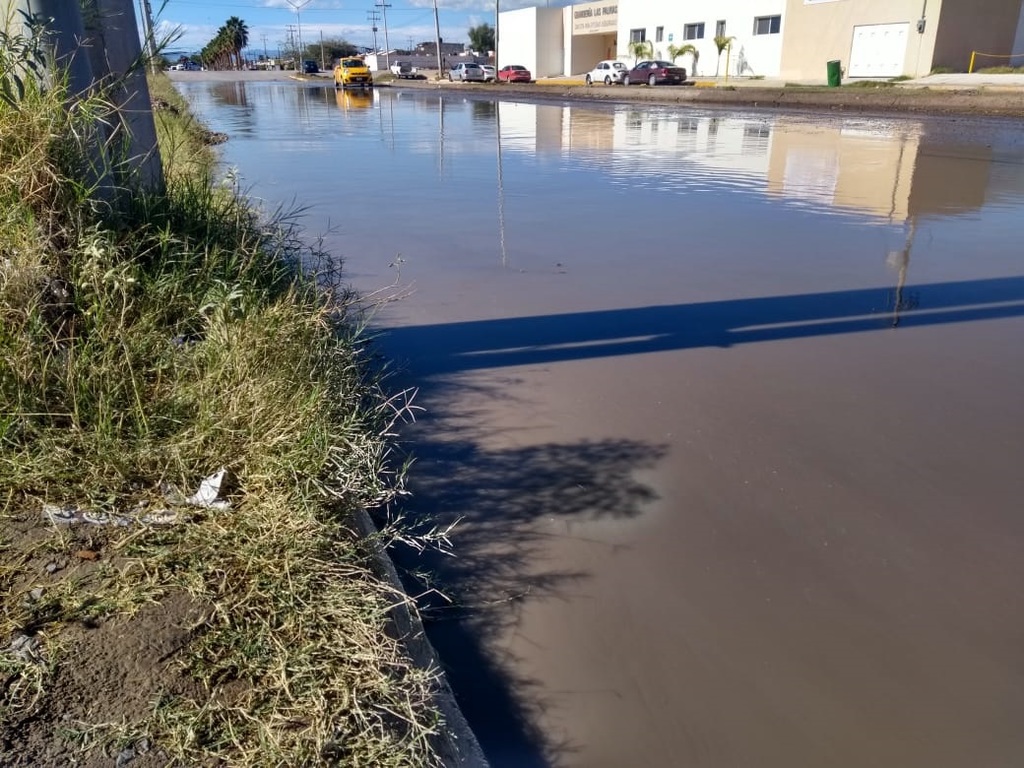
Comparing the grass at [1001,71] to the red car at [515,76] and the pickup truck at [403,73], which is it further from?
the pickup truck at [403,73]

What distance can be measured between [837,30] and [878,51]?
8.16 ft

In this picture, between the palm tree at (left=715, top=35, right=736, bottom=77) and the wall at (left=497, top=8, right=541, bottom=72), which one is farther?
the wall at (left=497, top=8, right=541, bottom=72)

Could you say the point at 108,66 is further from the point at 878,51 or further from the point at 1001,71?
the point at 878,51

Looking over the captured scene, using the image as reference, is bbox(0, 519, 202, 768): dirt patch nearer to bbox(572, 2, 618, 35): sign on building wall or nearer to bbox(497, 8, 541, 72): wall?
bbox(572, 2, 618, 35): sign on building wall

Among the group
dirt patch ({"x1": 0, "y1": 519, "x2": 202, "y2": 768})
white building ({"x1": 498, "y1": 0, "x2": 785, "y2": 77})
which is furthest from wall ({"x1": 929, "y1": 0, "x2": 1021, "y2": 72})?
dirt patch ({"x1": 0, "y1": 519, "x2": 202, "y2": 768})

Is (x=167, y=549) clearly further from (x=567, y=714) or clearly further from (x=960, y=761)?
(x=960, y=761)

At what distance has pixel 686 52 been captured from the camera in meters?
49.1

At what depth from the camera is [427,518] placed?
12.8ft

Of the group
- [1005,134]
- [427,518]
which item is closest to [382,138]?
[1005,134]

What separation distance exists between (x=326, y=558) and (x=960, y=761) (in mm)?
2318

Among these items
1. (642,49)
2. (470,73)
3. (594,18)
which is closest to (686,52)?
(642,49)

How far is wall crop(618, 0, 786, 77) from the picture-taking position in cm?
4359

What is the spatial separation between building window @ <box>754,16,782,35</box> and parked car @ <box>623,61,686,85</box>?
491 centimetres

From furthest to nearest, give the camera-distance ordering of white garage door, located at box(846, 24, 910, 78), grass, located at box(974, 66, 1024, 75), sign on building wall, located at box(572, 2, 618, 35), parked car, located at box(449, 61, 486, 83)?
parked car, located at box(449, 61, 486, 83)
sign on building wall, located at box(572, 2, 618, 35)
white garage door, located at box(846, 24, 910, 78)
grass, located at box(974, 66, 1024, 75)
